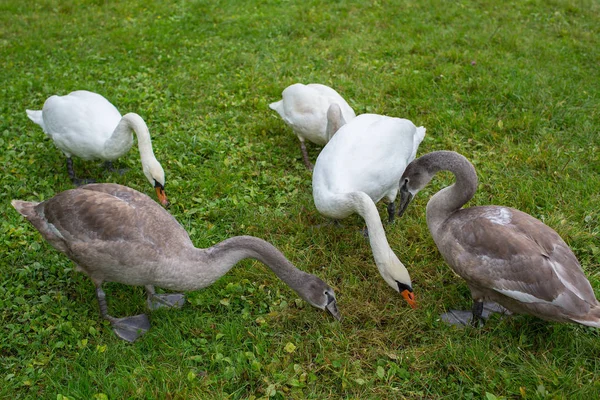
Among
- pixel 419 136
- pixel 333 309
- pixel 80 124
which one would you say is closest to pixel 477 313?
pixel 333 309

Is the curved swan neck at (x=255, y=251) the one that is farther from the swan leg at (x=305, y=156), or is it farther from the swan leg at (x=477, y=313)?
the swan leg at (x=305, y=156)

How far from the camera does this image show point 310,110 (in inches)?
229

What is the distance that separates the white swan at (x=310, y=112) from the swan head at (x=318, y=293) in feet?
7.11

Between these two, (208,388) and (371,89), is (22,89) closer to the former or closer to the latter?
(371,89)

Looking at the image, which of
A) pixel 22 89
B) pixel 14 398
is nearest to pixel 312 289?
pixel 14 398

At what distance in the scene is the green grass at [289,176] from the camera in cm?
359

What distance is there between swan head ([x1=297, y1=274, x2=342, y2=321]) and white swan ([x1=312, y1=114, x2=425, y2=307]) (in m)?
0.45

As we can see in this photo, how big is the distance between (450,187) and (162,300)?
97.2 inches

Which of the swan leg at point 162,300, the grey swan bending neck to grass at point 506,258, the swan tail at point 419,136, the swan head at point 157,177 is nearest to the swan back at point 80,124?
the swan head at point 157,177

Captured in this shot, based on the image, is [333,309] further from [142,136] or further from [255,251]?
[142,136]

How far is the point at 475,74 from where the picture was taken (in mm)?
7066

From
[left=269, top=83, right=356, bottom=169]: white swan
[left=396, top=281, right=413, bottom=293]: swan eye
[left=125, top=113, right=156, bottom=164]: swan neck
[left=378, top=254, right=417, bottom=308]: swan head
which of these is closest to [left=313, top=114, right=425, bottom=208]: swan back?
[left=269, top=83, right=356, bottom=169]: white swan

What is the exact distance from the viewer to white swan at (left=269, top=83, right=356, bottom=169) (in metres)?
5.78

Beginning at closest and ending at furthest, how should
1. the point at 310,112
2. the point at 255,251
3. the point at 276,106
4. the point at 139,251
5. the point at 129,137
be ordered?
the point at 139,251 < the point at 255,251 < the point at 129,137 < the point at 310,112 < the point at 276,106
